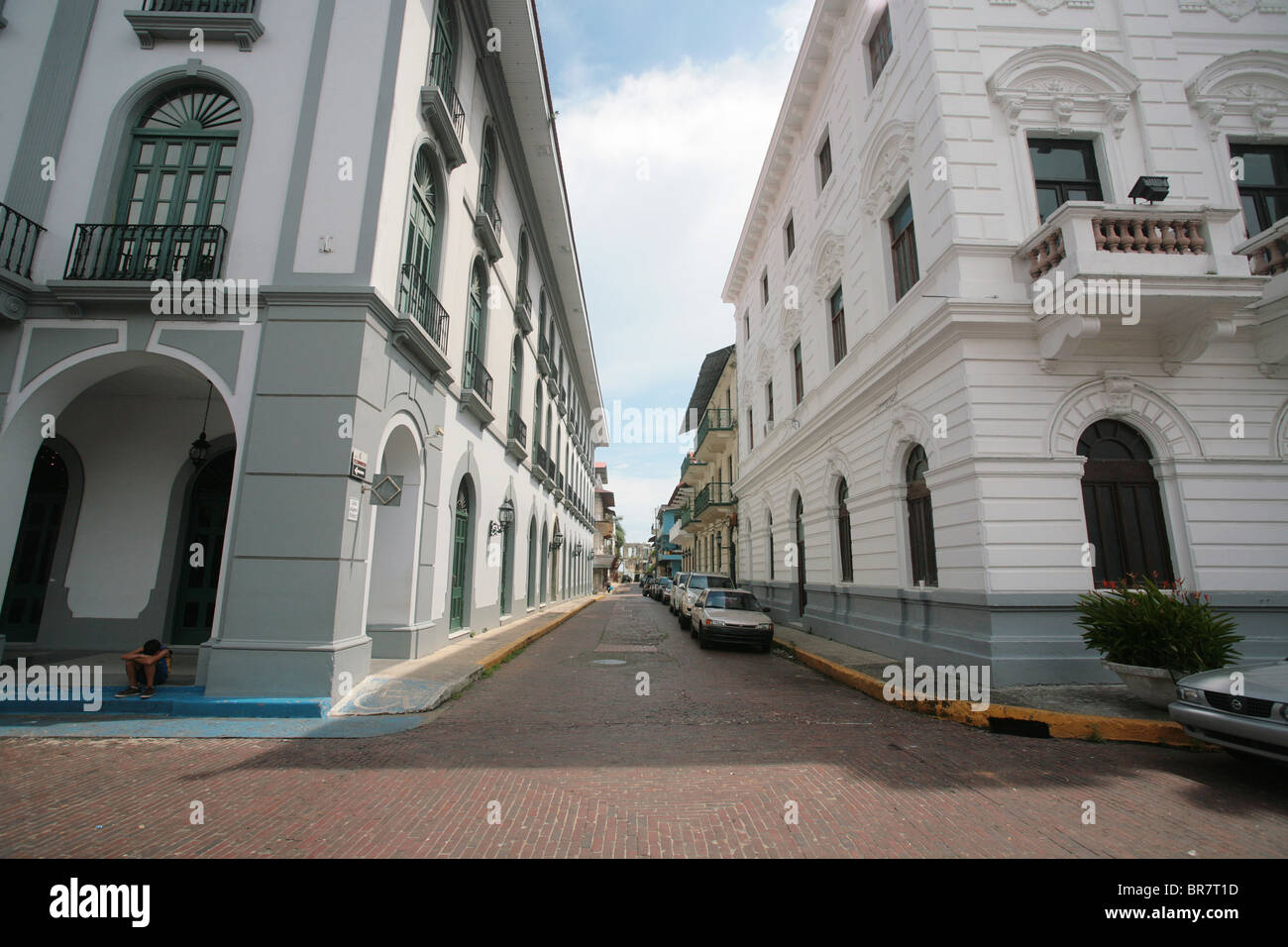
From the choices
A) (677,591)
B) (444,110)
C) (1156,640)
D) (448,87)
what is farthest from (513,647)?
(677,591)

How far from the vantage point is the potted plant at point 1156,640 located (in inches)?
243

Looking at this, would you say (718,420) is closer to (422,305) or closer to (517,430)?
(517,430)

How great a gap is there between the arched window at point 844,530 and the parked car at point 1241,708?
25.0 feet

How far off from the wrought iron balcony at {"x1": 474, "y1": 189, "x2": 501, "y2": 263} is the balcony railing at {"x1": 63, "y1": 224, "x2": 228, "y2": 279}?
5.47m

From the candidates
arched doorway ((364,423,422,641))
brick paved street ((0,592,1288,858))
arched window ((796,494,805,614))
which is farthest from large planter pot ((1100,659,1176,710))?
arched doorway ((364,423,422,641))

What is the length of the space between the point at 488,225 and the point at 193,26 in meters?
5.37

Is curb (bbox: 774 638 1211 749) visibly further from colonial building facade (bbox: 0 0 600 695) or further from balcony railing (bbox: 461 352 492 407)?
balcony railing (bbox: 461 352 492 407)

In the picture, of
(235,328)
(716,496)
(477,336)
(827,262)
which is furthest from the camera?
(716,496)

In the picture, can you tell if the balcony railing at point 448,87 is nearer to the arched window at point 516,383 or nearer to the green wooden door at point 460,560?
the arched window at point 516,383

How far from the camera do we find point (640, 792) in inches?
169

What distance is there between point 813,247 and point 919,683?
36.9 ft

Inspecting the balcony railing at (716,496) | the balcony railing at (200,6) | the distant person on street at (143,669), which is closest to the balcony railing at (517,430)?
the distant person on street at (143,669)

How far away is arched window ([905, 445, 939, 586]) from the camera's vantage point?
372 inches
